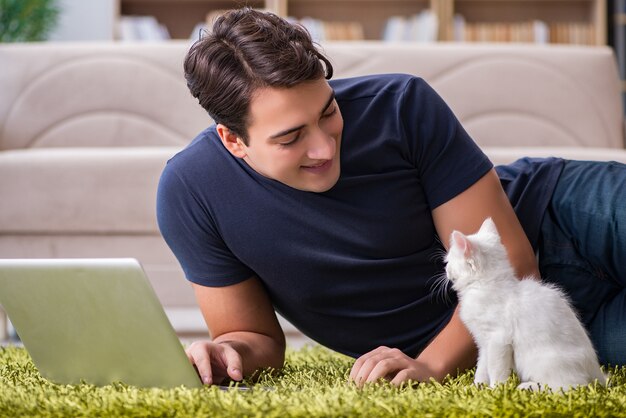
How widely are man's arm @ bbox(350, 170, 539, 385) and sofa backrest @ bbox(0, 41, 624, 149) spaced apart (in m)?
1.72

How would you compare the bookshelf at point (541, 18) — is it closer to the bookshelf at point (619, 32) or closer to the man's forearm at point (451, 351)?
the bookshelf at point (619, 32)

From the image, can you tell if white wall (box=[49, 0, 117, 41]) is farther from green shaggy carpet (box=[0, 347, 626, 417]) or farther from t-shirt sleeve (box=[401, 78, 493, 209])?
green shaggy carpet (box=[0, 347, 626, 417])

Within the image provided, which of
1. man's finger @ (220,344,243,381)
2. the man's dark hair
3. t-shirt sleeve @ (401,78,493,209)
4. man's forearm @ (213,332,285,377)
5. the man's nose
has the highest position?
the man's dark hair

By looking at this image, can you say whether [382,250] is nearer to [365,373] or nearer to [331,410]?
[365,373]

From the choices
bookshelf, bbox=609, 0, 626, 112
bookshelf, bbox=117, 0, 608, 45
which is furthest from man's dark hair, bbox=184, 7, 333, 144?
bookshelf, bbox=609, 0, 626, 112

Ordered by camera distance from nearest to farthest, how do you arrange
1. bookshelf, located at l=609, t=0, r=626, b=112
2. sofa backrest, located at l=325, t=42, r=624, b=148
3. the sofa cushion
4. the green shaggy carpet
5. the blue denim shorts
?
the green shaggy carpet, the blue denim shorts, the sofa cushion, sofa backrest, located at l=325, t=42, r=624, b=148, bookshelf, located at l=609, t=0, r=626, b=112

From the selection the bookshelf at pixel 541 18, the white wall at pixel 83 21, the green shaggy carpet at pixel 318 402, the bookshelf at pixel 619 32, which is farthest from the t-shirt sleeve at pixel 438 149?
the white wall at pixel 83 21

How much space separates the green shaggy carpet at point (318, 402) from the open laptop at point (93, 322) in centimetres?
4

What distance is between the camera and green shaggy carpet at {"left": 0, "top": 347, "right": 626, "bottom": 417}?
3.04ft

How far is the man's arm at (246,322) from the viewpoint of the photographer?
134cm

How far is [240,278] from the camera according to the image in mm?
1380

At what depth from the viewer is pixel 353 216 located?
1.32 meters

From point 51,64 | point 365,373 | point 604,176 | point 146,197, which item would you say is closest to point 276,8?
point 51,64

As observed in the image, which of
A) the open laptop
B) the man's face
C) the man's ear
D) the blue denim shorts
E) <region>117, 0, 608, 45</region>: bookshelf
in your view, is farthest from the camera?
<region>117, 0, 608, 45</region>: bookshelf
